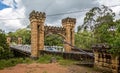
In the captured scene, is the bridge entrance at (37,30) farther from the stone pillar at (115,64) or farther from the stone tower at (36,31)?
the stone pillar at (115,64)

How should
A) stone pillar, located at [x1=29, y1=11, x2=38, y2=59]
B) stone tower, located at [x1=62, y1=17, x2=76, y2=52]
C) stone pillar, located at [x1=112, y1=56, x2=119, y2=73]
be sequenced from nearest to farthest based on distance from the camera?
stone pillar, located at [x1=112, y1=56, x2=119, y2=73] < stone pillar, located at [x1=29, y1=11, x2=38, y2=59] < stone tower, located at [x1=62, y1=17, x2=76, y2=52]

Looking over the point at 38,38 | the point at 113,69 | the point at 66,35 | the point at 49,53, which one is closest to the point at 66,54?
the point at 49,53

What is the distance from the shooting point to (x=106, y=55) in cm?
1255

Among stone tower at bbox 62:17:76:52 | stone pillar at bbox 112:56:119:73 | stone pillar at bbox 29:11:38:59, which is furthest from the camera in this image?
stone tower at bbox 62:17:76:52

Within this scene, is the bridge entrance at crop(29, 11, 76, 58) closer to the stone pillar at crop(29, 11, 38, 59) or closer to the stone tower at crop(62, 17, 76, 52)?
the stone pillar at crop(29, 11, 38, 59)

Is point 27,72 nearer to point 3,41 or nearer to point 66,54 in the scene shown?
point 66,54

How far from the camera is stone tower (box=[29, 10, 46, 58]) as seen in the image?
81.9 ft

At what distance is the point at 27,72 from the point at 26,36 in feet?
195

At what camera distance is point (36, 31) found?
25125 mm

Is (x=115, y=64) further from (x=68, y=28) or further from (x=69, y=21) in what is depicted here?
(x=69, y=21)

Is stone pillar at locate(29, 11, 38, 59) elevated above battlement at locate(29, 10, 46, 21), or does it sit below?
below

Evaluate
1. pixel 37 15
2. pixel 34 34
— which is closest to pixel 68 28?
pixel 37 15

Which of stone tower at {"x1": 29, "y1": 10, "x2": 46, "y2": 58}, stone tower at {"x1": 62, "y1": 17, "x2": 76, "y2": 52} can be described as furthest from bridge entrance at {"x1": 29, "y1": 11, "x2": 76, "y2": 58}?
stone tower at {"x1": 62, "y1": 17, "x2": 76, "y2": 52}

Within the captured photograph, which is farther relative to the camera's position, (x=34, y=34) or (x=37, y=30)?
(x=37, y=30)
